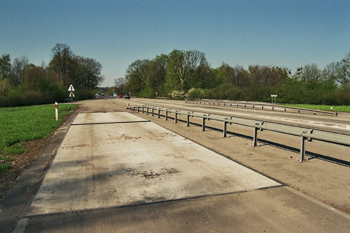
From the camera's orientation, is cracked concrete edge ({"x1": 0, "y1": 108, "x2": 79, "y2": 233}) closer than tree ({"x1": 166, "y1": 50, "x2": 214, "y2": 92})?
Yes

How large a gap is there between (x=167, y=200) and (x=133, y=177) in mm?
1477

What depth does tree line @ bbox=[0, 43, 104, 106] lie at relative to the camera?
45.9m

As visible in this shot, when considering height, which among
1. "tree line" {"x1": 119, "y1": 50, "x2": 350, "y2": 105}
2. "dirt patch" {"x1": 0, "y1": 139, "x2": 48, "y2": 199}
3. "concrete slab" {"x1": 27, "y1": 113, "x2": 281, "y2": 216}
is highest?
"tree line" {"x1": 119, "y1": 50, "x2": 350, "y2": 105}

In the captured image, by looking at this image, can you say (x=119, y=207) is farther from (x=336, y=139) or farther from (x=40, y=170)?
(x=336, y=139)

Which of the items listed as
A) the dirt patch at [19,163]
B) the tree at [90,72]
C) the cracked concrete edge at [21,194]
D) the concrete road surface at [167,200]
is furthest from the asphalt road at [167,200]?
the tree at [90,72]

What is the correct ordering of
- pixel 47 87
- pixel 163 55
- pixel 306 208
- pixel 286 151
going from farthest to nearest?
pixel 163 55 < pixel 47 87 < pixel 286 151 < pixel 306 208

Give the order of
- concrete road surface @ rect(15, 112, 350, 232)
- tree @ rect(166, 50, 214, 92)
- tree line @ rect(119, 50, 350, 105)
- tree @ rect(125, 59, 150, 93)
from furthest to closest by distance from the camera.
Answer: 1. tree @ rect(125, 59, 150, 93)
2. tree @ rect(166, 50, 214, 92)
3. tree line @ rect(119, 50, 350, 105)
4. concrete road surface @ rect(15, 112, 350, 232)

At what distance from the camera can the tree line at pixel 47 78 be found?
45875 millimetres

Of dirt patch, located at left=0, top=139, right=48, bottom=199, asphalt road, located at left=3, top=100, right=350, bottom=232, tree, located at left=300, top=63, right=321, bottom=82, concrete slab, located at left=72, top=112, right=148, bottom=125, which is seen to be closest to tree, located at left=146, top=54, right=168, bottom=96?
tree, located at left=300, top=63, right=321, bottom=82

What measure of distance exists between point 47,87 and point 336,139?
56.2 m

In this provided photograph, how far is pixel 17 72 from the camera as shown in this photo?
2672 inches

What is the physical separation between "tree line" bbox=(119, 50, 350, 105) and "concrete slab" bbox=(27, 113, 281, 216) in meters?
38.9

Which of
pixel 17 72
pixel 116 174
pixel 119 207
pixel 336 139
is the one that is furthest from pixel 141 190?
pixel 17 72

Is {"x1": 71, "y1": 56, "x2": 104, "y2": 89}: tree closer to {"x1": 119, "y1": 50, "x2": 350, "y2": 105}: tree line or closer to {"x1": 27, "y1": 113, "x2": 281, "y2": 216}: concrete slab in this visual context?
{"x1": 119, "y1": 50, "x2": 350, "y2": 105}: tree line
